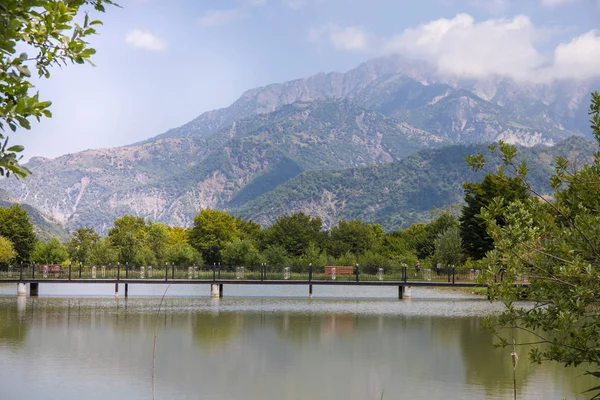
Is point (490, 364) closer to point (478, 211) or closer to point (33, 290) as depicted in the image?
point (478, 211)

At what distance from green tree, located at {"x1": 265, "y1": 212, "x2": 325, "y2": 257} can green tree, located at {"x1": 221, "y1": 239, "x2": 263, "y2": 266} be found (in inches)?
431

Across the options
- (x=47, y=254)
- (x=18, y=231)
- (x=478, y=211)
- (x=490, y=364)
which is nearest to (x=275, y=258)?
(x=478, y=211)

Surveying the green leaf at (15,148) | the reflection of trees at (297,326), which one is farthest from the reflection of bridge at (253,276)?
the green leaf at (15,148)

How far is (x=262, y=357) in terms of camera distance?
76.1 ft

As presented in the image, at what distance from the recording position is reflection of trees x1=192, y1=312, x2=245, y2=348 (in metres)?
26.7

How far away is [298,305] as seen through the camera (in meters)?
44.6

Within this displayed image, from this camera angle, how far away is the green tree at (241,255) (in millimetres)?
69062

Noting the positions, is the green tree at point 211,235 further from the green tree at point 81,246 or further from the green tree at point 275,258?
the green tree at point 275,258

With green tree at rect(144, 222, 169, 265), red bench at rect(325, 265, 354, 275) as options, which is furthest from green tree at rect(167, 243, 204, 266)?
red bench at rect(325, 265, 354, 275)

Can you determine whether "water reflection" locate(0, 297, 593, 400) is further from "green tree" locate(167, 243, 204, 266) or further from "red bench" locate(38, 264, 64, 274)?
"green tree" locate(167, 243, 204, 266)

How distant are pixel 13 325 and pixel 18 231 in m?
52.0

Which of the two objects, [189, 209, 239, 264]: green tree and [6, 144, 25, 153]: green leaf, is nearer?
[6, 144, 25, 153]: green leaf

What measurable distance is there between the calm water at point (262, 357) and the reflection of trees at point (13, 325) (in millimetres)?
75

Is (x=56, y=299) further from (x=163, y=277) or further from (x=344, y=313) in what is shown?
(x=344, y=313)
